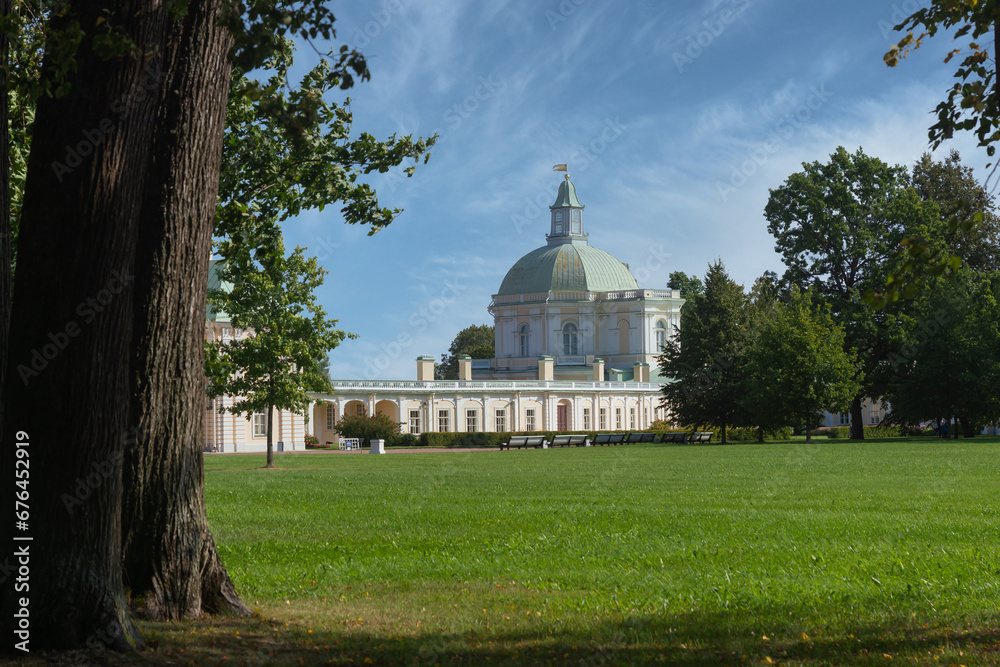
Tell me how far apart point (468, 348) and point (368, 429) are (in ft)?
174

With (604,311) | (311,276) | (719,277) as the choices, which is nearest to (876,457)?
(311,276)

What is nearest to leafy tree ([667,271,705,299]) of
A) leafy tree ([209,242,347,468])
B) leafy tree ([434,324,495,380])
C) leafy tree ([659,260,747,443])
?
leafy tree ([434,324,495,380])

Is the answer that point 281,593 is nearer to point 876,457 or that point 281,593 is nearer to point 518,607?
point 518,607

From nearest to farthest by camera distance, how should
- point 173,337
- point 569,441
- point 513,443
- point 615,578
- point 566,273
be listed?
point 173,337, point 615,578, point 513,443, point 569,441, point 566,273

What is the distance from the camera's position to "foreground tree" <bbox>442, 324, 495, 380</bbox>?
351 ft

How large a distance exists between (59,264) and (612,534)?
7579mm

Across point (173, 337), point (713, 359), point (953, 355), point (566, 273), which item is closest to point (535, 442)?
point (713, 359)

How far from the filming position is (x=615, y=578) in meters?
8.75

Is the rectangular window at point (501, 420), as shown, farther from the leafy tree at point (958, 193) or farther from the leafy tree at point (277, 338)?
the leafy tree at point (277, 338)

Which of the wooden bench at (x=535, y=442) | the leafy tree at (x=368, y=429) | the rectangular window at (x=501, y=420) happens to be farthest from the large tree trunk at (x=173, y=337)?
the rectangular window at (x=501, y=420)

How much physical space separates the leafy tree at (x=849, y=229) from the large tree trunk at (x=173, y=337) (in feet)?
159

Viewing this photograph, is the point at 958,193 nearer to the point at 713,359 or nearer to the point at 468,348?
the point at 713,359

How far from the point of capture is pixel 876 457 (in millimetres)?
29109

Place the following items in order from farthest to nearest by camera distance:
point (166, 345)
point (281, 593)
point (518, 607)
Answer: point (281, 593), point (518, 607), point (166, 345)
